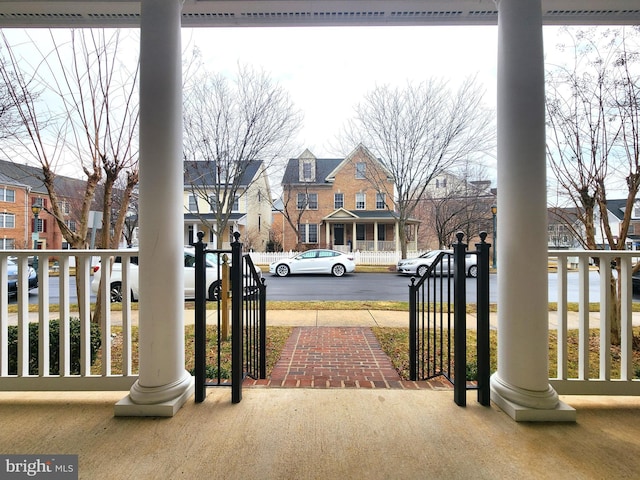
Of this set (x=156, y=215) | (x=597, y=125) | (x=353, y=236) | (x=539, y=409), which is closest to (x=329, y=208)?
(x=353, y=236)

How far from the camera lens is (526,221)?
204 centimetres

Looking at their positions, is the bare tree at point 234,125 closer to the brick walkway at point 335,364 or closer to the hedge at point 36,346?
the brick walkway at point 335,364

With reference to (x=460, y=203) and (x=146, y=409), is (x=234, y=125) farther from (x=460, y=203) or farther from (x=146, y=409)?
(x=460, y=203)

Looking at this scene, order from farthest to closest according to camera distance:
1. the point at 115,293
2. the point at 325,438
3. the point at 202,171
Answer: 1. the point at 202,171
2. the point at 115,293
3. the point at 325,438

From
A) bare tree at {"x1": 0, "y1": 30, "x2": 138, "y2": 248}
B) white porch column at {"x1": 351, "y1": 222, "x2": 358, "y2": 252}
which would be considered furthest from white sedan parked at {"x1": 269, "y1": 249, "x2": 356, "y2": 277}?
bare tree at {"x1": 0, "y1": 30, "x2": 138, "y2": 248}

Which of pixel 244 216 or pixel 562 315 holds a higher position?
pixel 244 216

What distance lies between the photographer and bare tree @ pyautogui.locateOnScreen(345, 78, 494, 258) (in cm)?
1123

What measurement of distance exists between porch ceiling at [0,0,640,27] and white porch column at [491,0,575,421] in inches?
28.5

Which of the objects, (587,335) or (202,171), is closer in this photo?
(587,335)

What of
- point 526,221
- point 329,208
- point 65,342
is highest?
point 329,208

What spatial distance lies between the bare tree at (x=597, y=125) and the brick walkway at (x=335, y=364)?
2.99 metres

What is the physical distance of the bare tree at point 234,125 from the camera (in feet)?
32.0

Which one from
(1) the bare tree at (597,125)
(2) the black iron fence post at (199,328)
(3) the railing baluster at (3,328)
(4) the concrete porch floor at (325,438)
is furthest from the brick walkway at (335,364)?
(1) the bare tree at (597,125)

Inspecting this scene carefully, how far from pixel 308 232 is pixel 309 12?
759 inches
